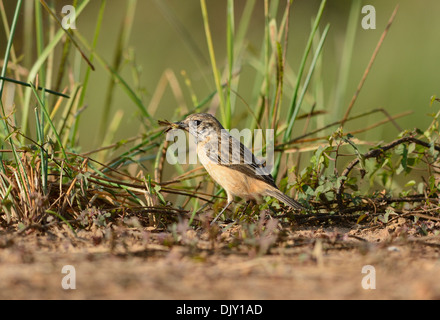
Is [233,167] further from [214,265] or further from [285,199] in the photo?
[214,265]

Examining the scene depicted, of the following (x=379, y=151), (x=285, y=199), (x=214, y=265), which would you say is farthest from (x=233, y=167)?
(x=214, y=265)

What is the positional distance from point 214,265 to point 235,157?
1859mm

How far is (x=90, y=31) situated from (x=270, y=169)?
6.69 m

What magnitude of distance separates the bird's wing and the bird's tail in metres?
0.10

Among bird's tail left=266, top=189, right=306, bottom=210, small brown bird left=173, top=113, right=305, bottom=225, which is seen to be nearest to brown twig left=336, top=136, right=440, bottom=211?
bird's tail left=266, top=189, right=306, bottom=210

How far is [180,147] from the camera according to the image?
17.1ft

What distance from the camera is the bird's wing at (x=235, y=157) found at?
455cm

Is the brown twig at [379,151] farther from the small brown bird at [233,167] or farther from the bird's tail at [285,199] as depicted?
the small brown bird at [233,167]

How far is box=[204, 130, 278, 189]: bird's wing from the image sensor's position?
455 cm

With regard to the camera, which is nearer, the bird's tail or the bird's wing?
the bird's tail

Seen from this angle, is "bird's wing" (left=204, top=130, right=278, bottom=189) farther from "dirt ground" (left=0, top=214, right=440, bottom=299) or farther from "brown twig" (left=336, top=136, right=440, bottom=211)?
"dirt ground" (left=0, top=214, right=440, bottom=299)

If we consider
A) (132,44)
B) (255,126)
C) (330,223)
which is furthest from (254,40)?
(330,223)

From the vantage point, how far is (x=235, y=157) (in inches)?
186
